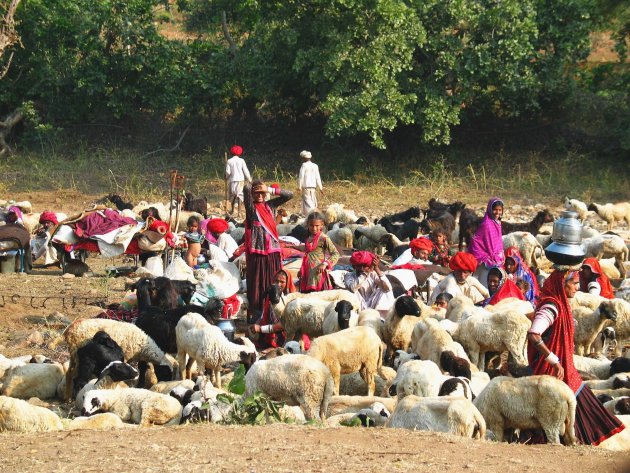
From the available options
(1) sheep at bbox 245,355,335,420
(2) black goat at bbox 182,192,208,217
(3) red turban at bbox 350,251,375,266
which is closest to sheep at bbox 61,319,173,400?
(1) sheep at bbox 245,355,335,420

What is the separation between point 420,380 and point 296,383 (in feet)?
2.70

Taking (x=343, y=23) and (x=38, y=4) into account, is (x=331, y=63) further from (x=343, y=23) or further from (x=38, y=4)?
(x=38, y=4)

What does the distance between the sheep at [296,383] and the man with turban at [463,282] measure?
3073 millimetres

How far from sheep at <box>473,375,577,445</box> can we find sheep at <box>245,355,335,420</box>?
120 cm

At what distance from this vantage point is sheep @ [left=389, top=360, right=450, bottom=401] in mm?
7355

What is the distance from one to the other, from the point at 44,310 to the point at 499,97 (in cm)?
1255

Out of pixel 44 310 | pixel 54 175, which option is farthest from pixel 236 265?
pixel 54 175

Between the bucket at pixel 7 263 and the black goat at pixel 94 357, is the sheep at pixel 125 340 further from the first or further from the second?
the bucket at pixel 7 263

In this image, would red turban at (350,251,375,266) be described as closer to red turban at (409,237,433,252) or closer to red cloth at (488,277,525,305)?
red cloth at (488,277,525,305)

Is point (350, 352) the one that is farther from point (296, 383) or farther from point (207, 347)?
point (207, 347)

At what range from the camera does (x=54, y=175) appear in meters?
→ 21.6

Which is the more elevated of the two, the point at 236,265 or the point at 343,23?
the point at 343,23

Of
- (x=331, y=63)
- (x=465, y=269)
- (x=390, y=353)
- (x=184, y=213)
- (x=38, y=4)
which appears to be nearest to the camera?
(x=390, y=353)

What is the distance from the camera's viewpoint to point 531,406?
6250 millimetres
